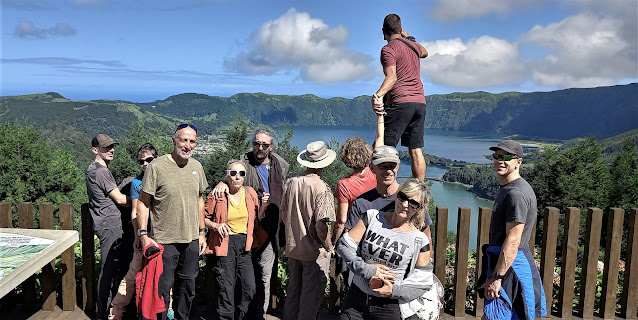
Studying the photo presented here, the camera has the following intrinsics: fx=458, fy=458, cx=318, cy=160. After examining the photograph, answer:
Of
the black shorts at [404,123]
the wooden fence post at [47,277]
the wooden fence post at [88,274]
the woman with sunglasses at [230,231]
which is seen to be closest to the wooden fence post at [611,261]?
the black shorts at [404,123]

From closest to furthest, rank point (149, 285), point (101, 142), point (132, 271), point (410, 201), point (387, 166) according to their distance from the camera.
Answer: point (410, 201) → point (387, 166) → point (149, 285) → point (132, 271) → point (101, 142)

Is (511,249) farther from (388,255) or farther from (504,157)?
(388,255)

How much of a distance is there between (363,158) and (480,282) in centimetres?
126

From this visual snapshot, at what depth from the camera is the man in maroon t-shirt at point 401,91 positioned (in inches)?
177

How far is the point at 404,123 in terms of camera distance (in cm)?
461

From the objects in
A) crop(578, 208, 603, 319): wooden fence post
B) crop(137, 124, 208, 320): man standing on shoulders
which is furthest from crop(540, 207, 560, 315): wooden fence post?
crop(137, 124, 208, 320): man standing on shoulders

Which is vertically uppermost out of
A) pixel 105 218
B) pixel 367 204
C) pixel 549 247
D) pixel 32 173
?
pixel 367 204

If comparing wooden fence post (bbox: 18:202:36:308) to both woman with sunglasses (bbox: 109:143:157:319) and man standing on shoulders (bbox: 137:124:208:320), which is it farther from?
man standing on shoulders (bbox: 137:124:208:320)

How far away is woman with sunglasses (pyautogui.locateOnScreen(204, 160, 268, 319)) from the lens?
3912 millimetres

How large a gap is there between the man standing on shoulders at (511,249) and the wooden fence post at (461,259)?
91cm

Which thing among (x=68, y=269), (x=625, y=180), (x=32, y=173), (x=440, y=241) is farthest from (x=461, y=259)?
(x=32, y=173)

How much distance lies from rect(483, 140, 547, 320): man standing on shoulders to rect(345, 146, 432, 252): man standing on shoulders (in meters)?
0.50

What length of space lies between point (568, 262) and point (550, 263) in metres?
0.21

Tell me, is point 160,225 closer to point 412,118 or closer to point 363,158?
point 363,158
